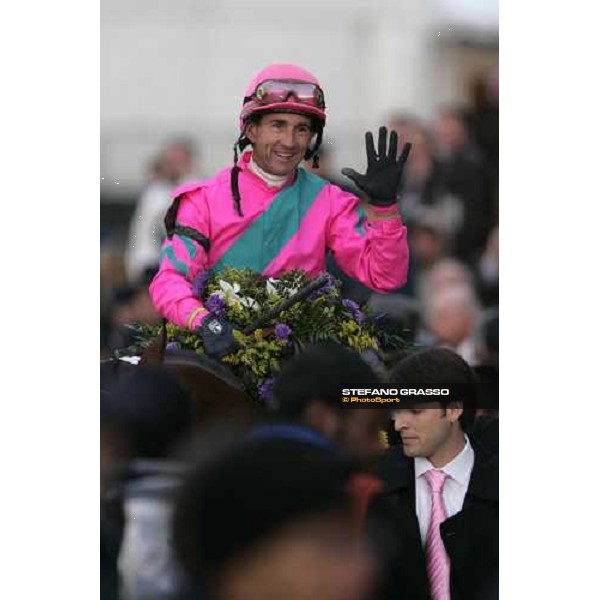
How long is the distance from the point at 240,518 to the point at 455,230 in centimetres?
224

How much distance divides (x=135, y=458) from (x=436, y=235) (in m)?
1.32

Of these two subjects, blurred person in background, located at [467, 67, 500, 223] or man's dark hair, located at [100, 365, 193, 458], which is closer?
man's dark hair, located at [100, 365, 193, 458]

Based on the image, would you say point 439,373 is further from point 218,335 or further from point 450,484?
point 218,335

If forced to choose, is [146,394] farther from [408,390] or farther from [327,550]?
[327,550]

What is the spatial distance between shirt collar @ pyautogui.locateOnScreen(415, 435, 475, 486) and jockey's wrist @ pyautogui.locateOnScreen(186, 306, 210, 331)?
0.90m

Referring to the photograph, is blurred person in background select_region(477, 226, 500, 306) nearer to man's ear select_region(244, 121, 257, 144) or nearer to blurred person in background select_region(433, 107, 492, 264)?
blurred person in background select_region(433, 107, 492, 264)

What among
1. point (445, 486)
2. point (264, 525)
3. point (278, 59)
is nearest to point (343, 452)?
point (445, 486)

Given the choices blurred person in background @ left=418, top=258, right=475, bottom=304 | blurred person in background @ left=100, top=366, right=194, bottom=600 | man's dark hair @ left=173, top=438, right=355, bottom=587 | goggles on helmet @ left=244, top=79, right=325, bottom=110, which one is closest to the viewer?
man's dark hair @ left=173, top=438, right=355, bottom=587

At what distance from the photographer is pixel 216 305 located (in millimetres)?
4613

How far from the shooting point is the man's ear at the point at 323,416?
4.55 meters

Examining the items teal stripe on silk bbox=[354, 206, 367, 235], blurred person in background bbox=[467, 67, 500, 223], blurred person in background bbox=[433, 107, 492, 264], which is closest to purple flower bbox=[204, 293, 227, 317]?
teal stripe on silk bbox=[354, 206, 367, 235]

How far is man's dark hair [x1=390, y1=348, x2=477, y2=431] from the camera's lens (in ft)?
15.3

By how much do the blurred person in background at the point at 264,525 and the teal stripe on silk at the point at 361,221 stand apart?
6.46ft

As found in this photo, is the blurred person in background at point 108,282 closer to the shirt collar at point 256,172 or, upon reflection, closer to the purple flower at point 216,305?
the purple flower at point 216,305
